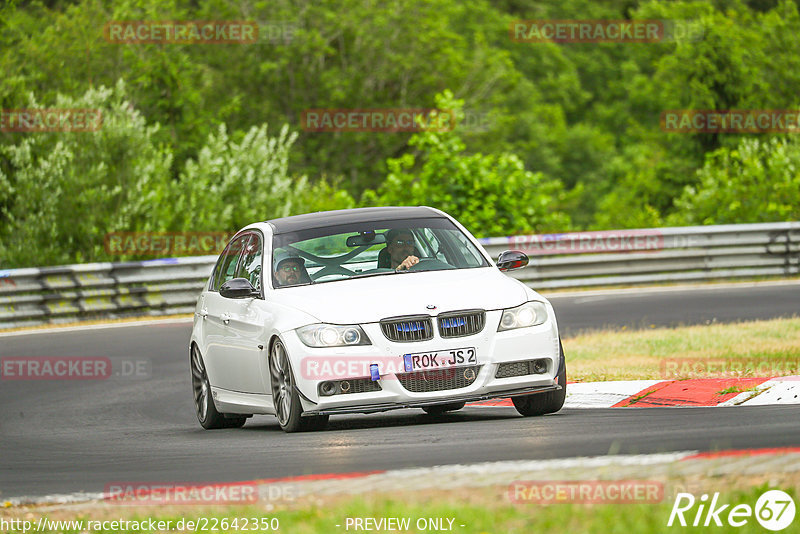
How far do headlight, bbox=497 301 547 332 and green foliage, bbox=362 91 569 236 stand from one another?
17650mm

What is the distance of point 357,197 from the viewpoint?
58219 millimetres

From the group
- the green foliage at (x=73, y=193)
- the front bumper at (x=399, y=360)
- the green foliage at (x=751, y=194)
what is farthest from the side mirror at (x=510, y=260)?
the green foliage at (x=751, y=194)

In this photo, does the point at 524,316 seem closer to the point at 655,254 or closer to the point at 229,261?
the point at 229,261

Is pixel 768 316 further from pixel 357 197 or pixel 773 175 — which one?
pixel 357 197

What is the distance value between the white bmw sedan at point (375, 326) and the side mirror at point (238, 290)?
11 mm

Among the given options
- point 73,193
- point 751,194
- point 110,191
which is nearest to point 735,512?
Result: point 73,193

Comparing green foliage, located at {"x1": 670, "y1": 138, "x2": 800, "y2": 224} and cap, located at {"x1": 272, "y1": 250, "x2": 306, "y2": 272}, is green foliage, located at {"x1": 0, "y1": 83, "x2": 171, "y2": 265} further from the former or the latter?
cap, located at {"x1": 272, "y1": 250, "x2": 306, "y2": 272}

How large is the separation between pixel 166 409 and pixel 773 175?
65.6ft

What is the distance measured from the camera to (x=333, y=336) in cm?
897

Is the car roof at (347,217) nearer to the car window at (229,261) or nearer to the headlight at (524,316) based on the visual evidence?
the car window at (229,261)

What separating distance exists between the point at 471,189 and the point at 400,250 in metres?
17.6

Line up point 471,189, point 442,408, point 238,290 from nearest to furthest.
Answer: point 238,290
point 442,408
point 471,189

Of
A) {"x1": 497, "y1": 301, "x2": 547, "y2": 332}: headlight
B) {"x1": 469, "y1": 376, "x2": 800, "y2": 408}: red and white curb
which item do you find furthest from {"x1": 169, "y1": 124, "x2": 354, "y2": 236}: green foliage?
{"x1": 497, "y1": 301, "x2": 547, "y2": 332}: headlight

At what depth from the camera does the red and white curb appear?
982 cm
